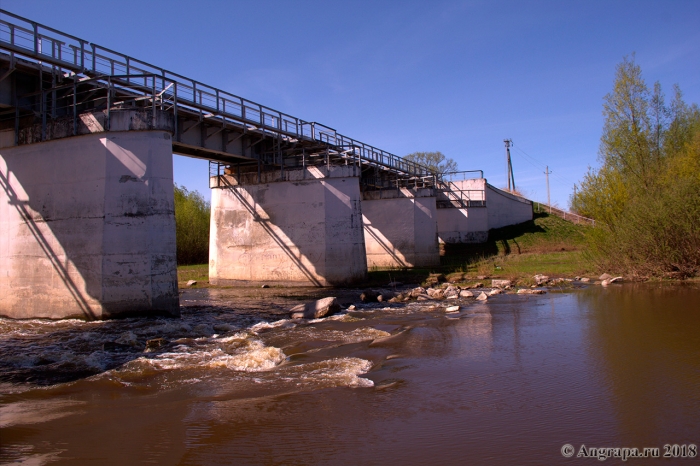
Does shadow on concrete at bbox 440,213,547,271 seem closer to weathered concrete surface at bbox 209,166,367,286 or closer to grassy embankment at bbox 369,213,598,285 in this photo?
grassy embankment at bbox 369,213,598,285

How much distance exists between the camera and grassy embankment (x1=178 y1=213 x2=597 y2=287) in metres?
30.2

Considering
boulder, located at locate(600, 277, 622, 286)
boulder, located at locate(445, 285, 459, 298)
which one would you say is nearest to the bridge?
boulder, located at locate(445, 285, 459, 298)

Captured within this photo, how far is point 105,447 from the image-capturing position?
6.46 meters

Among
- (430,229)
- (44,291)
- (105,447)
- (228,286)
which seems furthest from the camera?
(430,229)

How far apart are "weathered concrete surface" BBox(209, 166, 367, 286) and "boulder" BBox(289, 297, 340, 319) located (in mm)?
10811

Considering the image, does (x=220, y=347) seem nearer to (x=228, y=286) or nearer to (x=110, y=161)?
(x=110, y=161)

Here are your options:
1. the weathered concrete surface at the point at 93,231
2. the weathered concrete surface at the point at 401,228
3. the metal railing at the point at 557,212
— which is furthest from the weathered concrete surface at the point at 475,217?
the weathered concrete surface at the point at 93,231

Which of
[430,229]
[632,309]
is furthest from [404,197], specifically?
[632,309]

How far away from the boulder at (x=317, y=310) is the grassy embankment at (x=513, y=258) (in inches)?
448

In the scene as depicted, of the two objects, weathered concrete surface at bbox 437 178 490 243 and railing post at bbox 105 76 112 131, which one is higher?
railing post at bbox 105 76 112 131

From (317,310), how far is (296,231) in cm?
1230

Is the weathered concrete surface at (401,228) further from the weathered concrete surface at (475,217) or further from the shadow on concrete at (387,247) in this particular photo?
the weathered concrete surface at (475,217)

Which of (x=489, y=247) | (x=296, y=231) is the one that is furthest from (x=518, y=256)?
(x=296, y=231)

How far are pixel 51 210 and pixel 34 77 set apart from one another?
4.93 meters
